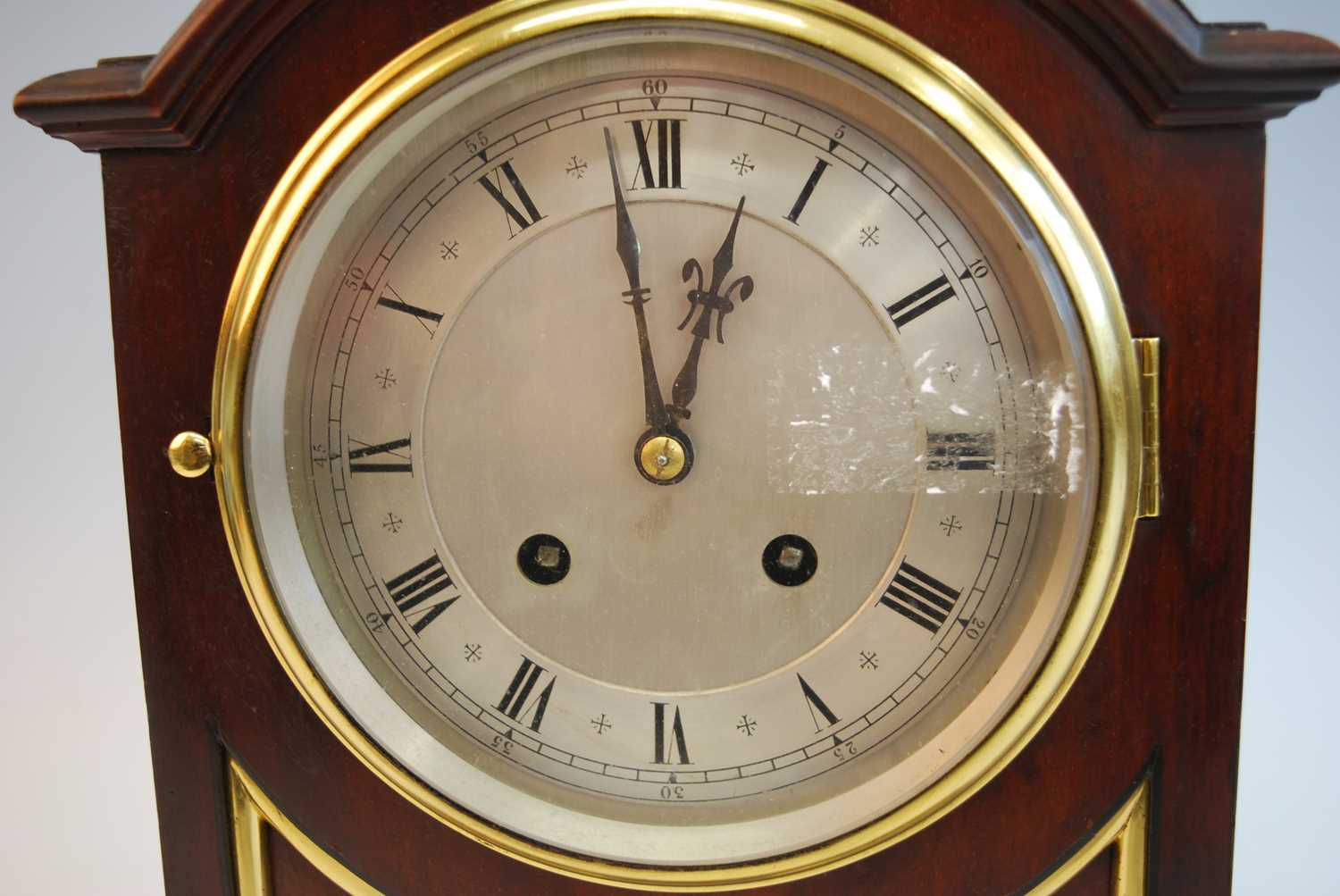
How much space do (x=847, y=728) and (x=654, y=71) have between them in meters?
0.48

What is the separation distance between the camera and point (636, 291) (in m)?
0.79

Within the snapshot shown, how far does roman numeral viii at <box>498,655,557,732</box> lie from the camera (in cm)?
85

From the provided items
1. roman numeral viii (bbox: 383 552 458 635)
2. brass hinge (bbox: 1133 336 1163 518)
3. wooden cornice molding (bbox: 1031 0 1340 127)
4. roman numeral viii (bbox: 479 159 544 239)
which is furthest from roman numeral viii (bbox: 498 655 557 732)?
wooden cornice molding (bbox: 1031 0 1340 127)

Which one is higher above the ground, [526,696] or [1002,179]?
[1002,179]

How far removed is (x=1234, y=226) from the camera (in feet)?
2.47

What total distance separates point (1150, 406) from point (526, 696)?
0.49 metres

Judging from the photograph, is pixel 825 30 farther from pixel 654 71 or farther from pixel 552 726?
pixel 552 726

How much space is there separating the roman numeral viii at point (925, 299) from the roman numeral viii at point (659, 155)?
17cm

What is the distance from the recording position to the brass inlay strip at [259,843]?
877 mm

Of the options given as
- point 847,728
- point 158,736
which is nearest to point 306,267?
point 158,736

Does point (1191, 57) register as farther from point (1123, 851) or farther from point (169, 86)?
point (169, 86)

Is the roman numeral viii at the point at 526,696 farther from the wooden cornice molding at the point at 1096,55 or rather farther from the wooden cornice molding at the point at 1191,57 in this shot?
the wooden cornice molding at the point at 1191,57

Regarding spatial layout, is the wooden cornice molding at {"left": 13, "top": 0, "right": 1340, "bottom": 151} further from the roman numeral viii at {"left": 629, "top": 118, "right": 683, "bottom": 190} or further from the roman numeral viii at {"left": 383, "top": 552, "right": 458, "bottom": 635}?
the roman numeral viii at {"left": 383, "top": 552, "right": 458, "bottom": 635}

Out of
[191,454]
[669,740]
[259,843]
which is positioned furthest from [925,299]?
[259,843]
